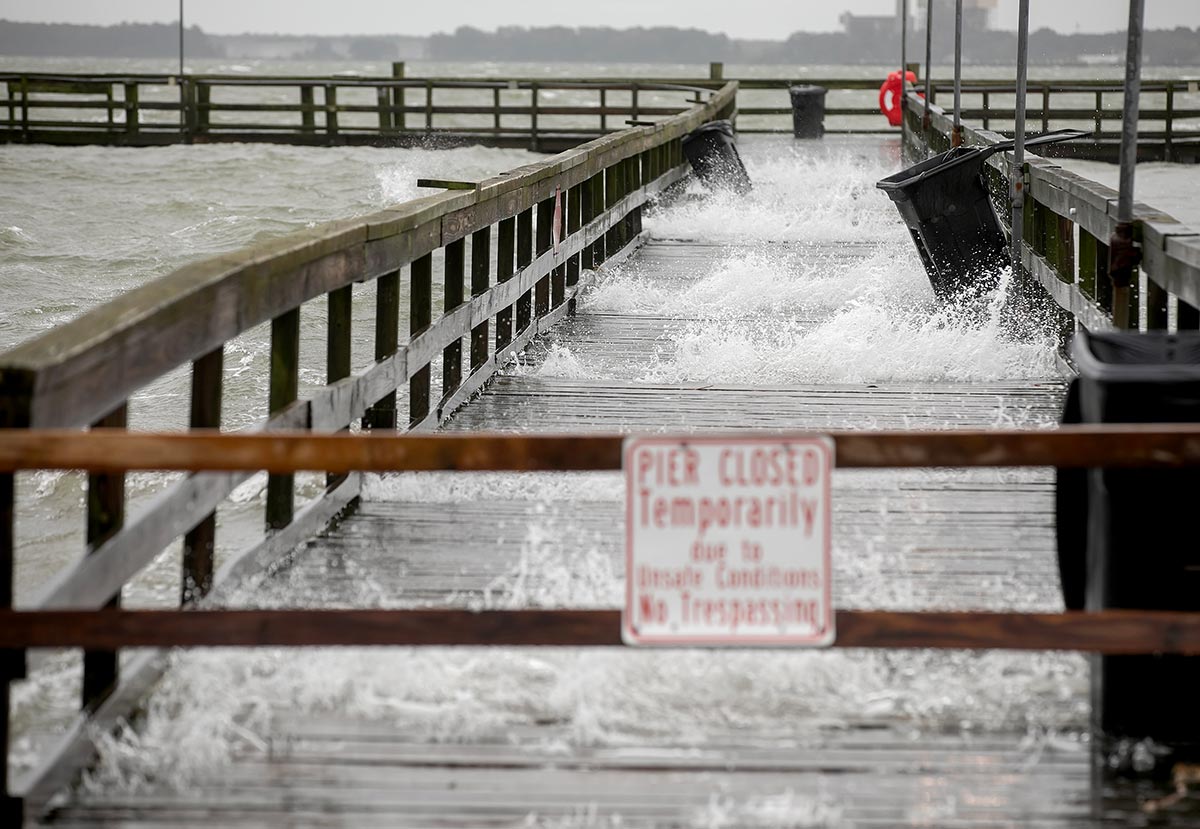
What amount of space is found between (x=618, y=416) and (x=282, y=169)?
973 inches

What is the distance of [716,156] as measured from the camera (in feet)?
60.8

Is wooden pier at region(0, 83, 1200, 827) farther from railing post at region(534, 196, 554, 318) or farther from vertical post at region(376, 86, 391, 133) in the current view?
vertical post at region(376, 86, 391, 133)

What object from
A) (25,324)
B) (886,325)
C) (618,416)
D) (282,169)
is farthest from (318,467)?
(282,169)

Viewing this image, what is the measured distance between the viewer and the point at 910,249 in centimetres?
1359

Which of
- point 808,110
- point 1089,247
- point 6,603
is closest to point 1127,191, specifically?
point 1089,247

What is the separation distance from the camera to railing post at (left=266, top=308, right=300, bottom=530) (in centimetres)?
500

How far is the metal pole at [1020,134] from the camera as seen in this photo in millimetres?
8867

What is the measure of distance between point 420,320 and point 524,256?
2380 millimetres

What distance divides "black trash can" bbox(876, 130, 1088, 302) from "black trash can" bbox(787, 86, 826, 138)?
20.2 meters

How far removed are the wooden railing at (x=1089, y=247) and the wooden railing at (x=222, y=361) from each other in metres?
2.76

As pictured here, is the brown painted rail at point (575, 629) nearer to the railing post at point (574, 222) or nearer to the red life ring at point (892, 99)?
the railing post at point (574, 222)

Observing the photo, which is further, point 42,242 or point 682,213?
point 42,242

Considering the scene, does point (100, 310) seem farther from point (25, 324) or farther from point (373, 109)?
point (373, 109)

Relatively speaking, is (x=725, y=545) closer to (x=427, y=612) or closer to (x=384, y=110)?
(x=427, y=612)
